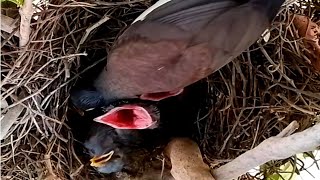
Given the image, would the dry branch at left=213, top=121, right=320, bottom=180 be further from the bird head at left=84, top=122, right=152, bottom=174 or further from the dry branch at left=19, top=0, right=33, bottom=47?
the dry branch at left=19, top=0, right=33, bottom=47

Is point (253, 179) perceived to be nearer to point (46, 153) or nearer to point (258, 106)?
point (258, 106)

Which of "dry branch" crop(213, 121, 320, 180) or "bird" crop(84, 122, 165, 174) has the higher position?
"dry branch" crop(213, 121, 320, 180)

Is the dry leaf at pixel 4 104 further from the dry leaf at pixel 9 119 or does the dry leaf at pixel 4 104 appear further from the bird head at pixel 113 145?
the bird head at pixel 113 145

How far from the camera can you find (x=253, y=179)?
999 mm

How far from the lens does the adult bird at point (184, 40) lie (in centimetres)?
70

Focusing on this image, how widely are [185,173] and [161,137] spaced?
13 centimetres

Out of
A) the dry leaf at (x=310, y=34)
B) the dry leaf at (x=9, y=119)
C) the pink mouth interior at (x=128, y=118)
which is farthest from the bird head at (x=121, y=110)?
the dry leaf at (x=310, y=34)

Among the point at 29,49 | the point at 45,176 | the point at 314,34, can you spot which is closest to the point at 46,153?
the point at 45,176

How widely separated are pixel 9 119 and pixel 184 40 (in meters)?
0.26

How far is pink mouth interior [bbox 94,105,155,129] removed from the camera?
85 cm

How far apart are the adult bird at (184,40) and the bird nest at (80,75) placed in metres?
0.09

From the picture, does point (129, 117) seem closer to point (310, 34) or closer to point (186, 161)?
point (186, 161)

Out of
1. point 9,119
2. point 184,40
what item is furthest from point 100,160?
point 184,40

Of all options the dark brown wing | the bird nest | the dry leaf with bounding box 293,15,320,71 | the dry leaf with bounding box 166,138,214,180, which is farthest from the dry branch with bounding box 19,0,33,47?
the dry leaf with bounding box 293,15,320,71
